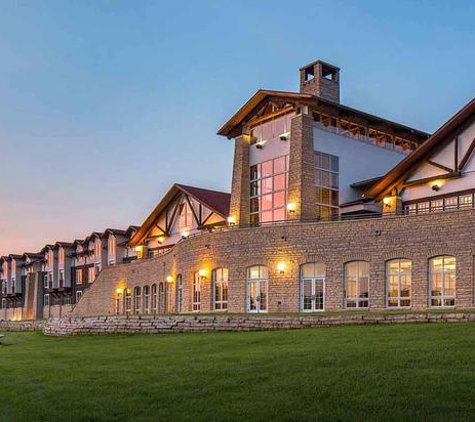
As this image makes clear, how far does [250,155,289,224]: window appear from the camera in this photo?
37.1 metres

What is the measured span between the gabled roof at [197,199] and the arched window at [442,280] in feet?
55.2

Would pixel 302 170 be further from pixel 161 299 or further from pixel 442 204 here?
pixel 161 299

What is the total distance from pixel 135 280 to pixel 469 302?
82.2 ft

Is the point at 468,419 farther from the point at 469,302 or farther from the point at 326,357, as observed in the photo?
the point at 469,302

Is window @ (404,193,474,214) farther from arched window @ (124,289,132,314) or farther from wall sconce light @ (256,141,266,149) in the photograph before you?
arched window @ (124,289,132,314)

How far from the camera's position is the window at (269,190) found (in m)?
37.1

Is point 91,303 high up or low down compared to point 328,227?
down

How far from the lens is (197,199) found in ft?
147

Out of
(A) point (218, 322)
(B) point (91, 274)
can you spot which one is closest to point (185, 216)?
(B) point (91, 274)

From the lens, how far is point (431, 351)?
14.2 metres

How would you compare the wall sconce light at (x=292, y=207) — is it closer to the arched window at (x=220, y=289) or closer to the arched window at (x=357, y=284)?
the arched window at (x=220, y=289)

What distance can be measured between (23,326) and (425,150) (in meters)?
25.9

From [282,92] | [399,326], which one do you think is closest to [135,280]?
[282,92]

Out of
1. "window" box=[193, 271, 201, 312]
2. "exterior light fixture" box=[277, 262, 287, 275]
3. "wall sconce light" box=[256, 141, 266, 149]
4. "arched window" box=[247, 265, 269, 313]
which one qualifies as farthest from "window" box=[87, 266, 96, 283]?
"exterior light fixture" box=[277, 262, 287, 275]
